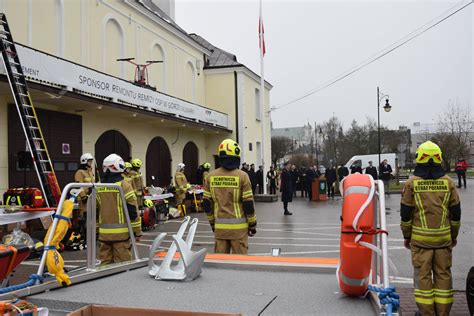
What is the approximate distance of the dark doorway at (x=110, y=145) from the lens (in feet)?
55.7

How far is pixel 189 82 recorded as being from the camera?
2708 cm

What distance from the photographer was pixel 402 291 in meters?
6.31

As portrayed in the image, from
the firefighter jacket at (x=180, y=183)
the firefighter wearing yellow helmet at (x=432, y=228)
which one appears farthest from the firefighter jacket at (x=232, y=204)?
the firefighter jacket at (x=180, y=183)

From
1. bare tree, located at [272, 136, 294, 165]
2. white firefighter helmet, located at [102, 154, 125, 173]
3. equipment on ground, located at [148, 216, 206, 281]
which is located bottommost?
equipment on ground, located at [148, 216, 206, 281]

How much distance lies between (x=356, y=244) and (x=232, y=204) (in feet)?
10.0

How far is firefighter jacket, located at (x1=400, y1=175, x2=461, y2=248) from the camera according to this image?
16.5ft

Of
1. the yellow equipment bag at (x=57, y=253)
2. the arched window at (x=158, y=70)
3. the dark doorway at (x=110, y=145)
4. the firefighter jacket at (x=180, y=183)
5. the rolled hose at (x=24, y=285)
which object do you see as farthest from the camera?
the arched window at (x=158, y=70)

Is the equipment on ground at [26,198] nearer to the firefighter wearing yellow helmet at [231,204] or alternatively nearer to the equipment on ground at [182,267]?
the firefighter wearing yellow helmet at [231,204]

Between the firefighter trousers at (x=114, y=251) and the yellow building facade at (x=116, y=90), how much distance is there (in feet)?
19.9

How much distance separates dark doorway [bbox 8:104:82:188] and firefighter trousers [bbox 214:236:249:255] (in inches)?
300

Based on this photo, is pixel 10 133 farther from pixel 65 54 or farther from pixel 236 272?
pixel 236 272

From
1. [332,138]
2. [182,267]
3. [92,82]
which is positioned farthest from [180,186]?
[332,138]

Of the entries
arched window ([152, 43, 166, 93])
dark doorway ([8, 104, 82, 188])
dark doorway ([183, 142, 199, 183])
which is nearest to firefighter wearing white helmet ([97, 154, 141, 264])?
A: dark doorway ([8, 104, 82, 188])

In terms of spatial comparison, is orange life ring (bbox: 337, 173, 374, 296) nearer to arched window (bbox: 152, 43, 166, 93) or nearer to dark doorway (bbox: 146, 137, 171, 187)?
dark doorway (bbox: 146, 137, 171, 187)
